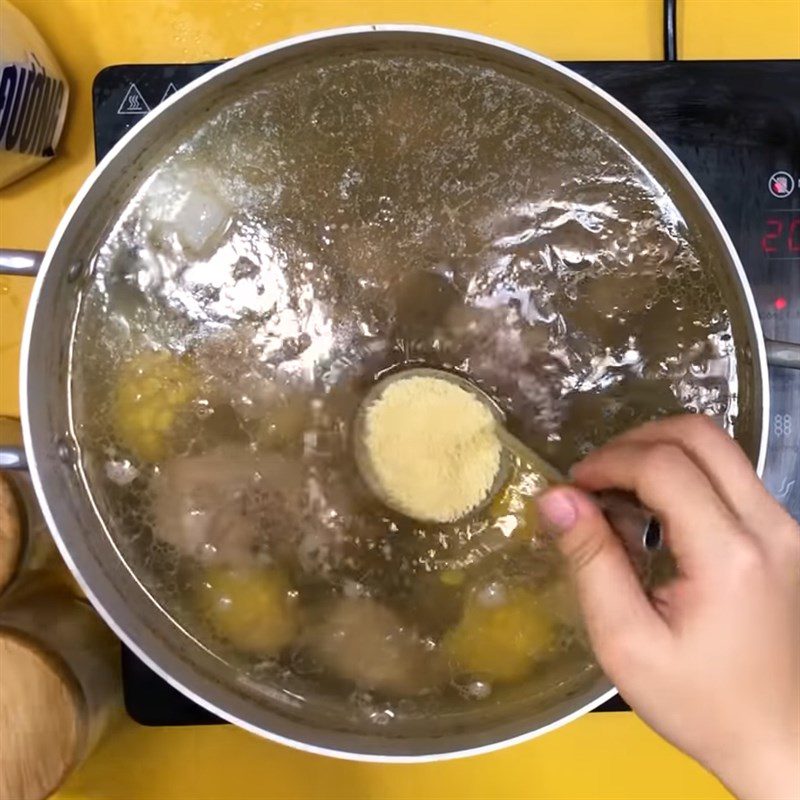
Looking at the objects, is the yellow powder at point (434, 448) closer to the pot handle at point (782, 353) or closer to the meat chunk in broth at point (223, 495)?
the meat chunk in broth at point (223, 495)

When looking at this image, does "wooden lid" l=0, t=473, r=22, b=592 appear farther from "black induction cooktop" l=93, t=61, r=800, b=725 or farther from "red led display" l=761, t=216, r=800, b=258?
"red led display" l=761, t=216, r=800, b=258

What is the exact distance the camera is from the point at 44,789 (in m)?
0.62

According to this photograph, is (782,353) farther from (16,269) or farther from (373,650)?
(16,269)

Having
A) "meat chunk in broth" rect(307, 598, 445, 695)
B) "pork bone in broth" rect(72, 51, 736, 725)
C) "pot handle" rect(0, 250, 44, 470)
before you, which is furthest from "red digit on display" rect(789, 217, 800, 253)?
"pot handle" rect(0, 250, 44, 470)

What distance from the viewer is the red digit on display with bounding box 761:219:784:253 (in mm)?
704

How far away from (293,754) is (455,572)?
27 cm

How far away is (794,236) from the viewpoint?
2.31ft

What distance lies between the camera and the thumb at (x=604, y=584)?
1.56 ft

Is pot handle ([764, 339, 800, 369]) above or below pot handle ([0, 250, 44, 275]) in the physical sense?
below

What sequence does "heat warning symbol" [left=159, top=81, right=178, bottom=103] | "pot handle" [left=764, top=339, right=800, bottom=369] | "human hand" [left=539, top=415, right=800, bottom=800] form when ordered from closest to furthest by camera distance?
"human hand" [left=539, top=415, right=800, bottom=800] < "pot handle" [left=764, top=339, right=800, bottom=369] < "heat warning symbol" [left=159, top=81, right=178, bottom=103]

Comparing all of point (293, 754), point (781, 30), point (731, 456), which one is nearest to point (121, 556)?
point (293, 754)

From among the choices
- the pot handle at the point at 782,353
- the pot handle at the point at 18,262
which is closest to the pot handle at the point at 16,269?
the pot handle at the point at 18,262

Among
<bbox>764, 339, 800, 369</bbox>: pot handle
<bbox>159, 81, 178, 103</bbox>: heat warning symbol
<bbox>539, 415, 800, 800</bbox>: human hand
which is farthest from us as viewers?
<bbox>159, 81, 178, 103</bbox>: heat warning symbol

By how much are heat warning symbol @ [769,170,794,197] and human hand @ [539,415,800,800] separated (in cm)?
30
